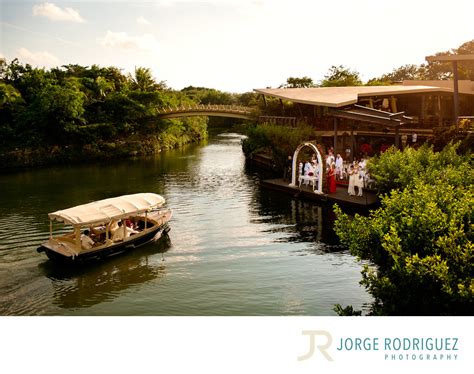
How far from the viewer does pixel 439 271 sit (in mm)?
3779

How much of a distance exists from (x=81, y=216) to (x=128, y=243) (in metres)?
1.04

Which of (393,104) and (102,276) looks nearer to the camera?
(102,276)

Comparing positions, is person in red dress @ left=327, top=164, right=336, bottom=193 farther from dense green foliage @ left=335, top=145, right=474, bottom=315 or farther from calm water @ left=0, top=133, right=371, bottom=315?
dense green foliage @ left=335, top=145, right=474, bottom=315

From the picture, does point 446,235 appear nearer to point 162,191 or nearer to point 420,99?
point 162,191

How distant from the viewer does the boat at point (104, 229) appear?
787 cm

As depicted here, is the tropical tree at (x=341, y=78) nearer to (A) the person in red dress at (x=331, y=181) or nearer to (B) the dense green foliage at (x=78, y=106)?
(B) the dense green foliage at (x=78, y=106)

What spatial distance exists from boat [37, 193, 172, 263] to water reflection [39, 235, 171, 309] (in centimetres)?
19

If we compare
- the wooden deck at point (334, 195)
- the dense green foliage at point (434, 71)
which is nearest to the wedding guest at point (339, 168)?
the wooden deck at point (334, 195)

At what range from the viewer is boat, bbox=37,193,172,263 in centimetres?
787

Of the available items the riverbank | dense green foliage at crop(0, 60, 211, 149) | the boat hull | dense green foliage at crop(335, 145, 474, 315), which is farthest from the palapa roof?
dense green foliage at crop(0, 60, 211, 149)

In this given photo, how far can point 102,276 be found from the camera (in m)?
7.76

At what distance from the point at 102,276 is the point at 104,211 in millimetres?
1136

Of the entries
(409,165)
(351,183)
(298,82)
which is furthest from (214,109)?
(409,165)
